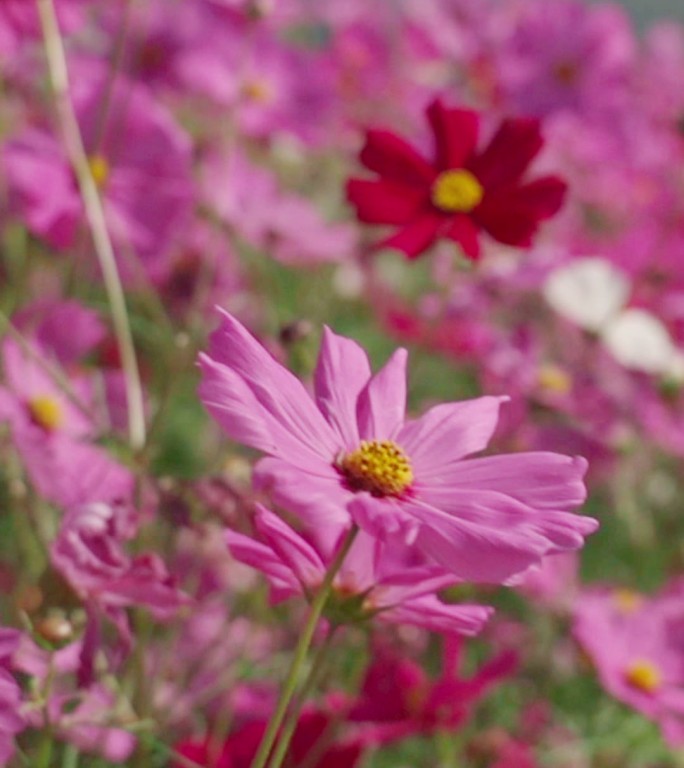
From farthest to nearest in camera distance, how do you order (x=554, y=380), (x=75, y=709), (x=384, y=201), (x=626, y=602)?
1. (x=554, y=380)
2. (x=626, y=602)
3. (x=384, y=201)
4. (x=75, y=709)

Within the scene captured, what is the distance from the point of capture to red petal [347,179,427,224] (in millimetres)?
606

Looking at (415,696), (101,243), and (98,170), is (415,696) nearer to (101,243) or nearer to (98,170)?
(101,243)

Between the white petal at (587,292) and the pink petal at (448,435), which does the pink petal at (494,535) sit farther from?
the white petal at (587,292)

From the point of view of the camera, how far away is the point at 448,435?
0.45 m

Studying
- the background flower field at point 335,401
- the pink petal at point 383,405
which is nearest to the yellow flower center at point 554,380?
the background flower field at point 335,401

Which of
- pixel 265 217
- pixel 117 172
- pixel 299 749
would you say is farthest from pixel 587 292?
pixel 299 749

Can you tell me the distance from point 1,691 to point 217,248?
0.62m

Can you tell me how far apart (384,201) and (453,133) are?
5 cm

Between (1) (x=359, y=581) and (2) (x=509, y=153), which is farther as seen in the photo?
(2) (x=509, y=153)

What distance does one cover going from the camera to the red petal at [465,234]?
577 mm

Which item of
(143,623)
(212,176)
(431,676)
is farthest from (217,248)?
(143,623)

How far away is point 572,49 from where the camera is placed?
1.22 metres

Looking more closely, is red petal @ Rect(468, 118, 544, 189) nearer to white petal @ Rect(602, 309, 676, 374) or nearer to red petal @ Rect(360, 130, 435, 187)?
red petal @ Rect(360, 130, 435, 187)

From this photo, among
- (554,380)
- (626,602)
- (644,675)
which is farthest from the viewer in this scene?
(554,380)
